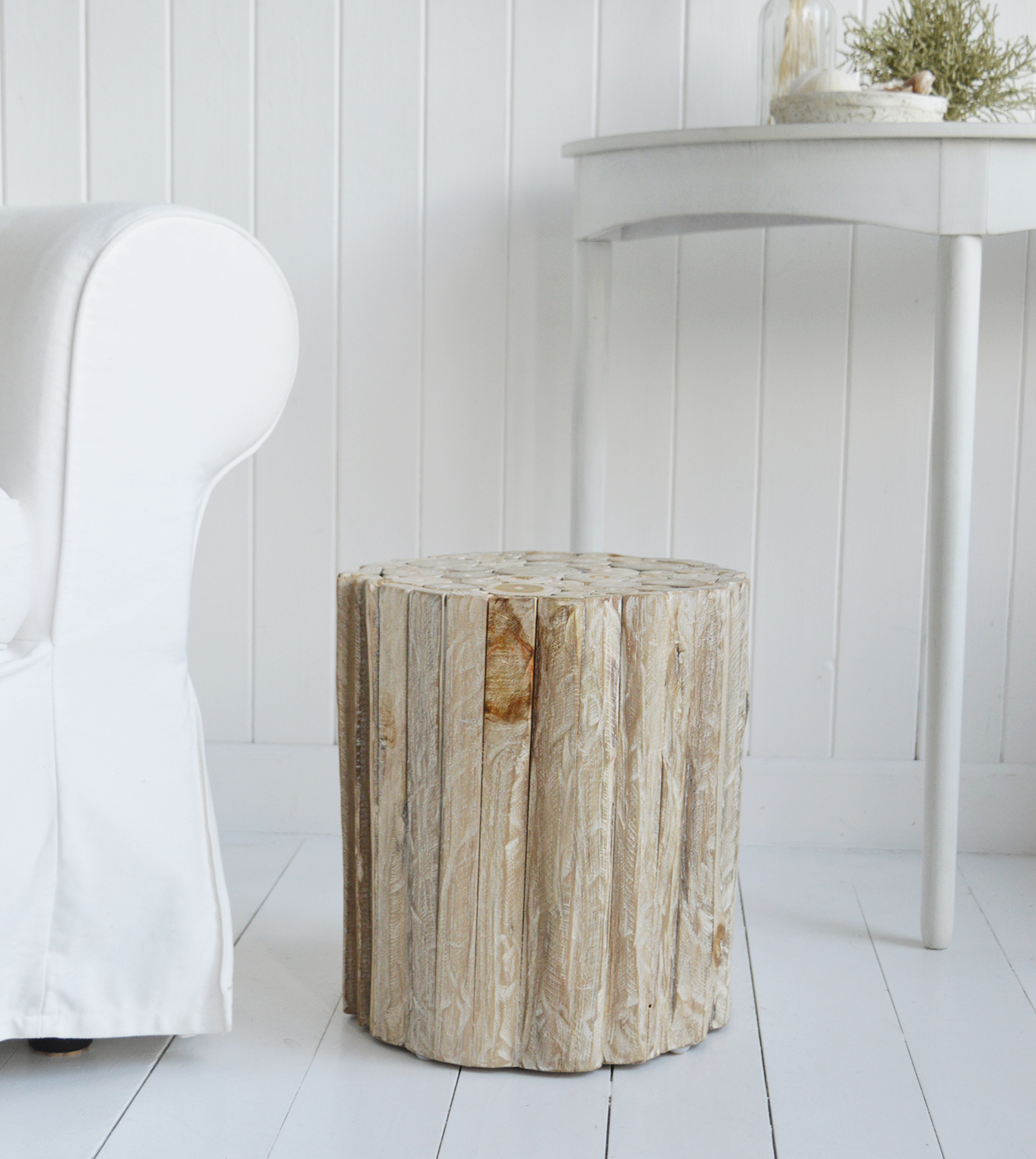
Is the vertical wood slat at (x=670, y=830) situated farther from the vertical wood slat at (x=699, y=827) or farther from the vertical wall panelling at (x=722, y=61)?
the vertical wall panelling at (x=722, y=61)

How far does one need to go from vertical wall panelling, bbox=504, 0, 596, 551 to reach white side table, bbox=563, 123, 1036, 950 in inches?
8.7

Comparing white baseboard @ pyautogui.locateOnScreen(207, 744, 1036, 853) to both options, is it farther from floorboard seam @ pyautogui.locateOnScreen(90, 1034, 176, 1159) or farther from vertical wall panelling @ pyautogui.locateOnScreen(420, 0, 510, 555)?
floorboard seam @ pyautogui.locateOnScreen(90, 1034, 176, 1159)

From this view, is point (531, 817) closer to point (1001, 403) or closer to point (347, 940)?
point (347, 940)

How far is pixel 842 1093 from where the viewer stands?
1042 millimetres

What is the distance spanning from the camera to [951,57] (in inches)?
52.9

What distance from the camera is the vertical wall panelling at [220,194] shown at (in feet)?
5.32

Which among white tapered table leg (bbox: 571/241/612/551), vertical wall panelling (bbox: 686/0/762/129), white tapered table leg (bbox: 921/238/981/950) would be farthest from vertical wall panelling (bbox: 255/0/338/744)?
white tapered table leg (bbox: 921/238/981/950)

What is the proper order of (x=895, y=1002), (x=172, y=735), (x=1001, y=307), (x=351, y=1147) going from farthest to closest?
(x=1001, y=307)
(x=895, y=1002)
(x=172, y=735)
(x=351, y=1147)

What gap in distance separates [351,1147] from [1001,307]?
1.22m

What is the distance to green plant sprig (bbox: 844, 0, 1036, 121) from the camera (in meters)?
1.35

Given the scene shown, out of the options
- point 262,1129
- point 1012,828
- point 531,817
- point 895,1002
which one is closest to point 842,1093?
point 895,1002

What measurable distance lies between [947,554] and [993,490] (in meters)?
0.41

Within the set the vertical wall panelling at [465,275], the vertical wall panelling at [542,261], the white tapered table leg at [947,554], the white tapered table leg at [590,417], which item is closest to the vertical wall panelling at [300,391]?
the vertical wall panelling at [465,275]

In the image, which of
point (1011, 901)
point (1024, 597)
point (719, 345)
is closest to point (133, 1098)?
point (1011, 901)
